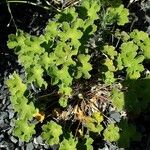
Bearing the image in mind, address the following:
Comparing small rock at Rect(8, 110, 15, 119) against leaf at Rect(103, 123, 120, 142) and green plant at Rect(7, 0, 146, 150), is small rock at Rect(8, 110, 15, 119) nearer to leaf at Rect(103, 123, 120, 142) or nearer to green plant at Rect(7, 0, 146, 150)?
green plant at Rect(7, 0, 146, 150)

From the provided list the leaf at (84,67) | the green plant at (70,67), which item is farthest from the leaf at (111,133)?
the leaf at (84,67)

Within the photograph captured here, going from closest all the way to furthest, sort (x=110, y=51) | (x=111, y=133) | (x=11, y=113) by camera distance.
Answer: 1. (x=111, y=133)
2. (x=110, y=51)
3. (x=11, y=113)

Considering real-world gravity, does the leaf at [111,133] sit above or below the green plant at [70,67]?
below

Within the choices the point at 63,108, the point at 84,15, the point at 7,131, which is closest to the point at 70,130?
the point at 63,108

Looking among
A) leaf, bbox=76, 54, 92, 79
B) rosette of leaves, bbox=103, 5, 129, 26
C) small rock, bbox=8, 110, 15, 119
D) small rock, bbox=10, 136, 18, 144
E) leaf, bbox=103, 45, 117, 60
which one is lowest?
small rock, bbox=10, 136, 18, 144

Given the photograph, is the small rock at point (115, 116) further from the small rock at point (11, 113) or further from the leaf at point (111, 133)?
the small rock at point (11, 113)

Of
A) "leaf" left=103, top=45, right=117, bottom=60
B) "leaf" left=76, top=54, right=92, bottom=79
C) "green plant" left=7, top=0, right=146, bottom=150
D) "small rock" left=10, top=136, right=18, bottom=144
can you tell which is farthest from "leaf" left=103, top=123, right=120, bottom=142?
"small rock" left=10, top=136, right=18, bottom=144

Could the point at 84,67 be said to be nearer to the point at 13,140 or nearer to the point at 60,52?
the point at 60,52

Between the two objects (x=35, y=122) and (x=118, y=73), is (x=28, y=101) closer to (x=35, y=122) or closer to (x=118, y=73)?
(x=35, y=122)

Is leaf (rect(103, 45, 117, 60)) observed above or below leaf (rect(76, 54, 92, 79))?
above

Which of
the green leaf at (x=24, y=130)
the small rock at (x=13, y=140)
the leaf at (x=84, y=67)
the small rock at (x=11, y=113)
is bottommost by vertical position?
the small rock at (x=13, y=140)

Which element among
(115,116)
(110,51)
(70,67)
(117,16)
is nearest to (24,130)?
(70,67)
